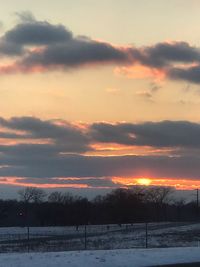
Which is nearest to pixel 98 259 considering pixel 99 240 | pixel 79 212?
pixel 99 240

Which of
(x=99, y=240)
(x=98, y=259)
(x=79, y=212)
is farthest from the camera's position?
(x=79, y=212)

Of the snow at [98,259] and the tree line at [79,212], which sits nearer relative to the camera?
the snow at [98,259]

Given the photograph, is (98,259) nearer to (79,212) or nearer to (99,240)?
(99,240)

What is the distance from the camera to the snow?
19516mm

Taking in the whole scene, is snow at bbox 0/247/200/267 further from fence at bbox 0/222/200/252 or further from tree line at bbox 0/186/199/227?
tree line at bbox 0/186/199/227

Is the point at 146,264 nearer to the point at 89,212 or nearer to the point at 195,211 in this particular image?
the point at 89,212

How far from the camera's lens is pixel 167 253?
23.6 meters

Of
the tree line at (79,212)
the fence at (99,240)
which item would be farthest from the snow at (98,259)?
the tree line at (79,212)

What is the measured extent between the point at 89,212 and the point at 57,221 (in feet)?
33.5

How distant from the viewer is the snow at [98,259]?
19516mm

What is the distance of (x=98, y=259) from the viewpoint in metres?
20.6

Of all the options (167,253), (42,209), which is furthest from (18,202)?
(167,253)

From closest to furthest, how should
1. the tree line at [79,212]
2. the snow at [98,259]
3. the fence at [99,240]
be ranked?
the snow at [98,259]
the fence at [99,240]
the tree line at [79,212]

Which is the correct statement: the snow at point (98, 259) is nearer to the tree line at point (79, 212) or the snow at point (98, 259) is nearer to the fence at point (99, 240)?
the fence at point (99, 240)
